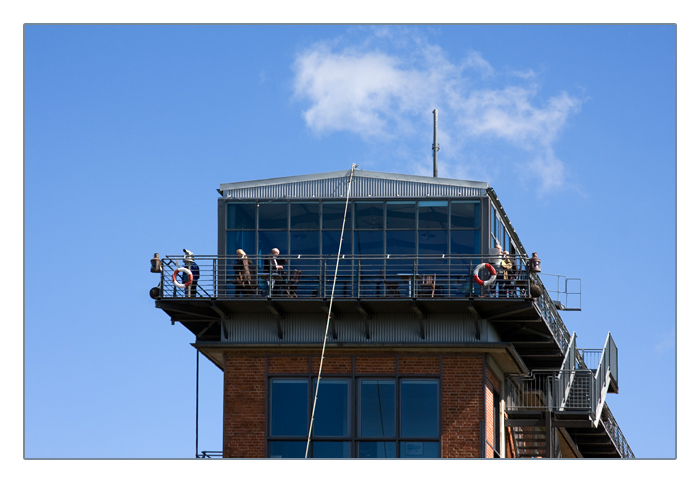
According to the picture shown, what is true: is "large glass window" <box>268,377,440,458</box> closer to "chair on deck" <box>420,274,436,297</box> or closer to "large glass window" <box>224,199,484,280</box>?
"chair on deck" <box>420,274,436,297</box>

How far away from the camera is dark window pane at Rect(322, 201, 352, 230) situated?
42531 millimetres

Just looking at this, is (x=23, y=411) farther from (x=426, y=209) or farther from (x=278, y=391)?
(x=426, y=209)

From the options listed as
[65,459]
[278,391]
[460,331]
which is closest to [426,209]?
[460,331]

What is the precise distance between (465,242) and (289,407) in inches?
256

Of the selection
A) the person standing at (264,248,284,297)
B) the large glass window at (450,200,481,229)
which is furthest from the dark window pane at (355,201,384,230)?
the person standing at (264,248,284,297)

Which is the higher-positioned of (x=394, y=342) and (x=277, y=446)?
(x=394, y=342)

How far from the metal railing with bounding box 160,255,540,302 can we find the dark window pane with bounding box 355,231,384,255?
46 cm

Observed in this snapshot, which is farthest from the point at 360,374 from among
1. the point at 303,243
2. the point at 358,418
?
the point at 303,243

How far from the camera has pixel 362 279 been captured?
4128 centimetres

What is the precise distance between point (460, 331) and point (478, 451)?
319 centimetres

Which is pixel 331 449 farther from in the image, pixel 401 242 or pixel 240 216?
pixel 240 216

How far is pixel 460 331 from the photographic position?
41094 mm

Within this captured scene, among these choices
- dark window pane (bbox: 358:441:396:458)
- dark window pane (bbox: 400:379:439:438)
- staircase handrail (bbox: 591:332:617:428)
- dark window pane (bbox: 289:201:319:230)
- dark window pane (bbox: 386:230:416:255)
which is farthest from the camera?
staircase handrail (bbox: 591:332:617:428)

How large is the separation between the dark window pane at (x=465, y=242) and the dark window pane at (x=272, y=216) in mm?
4644
